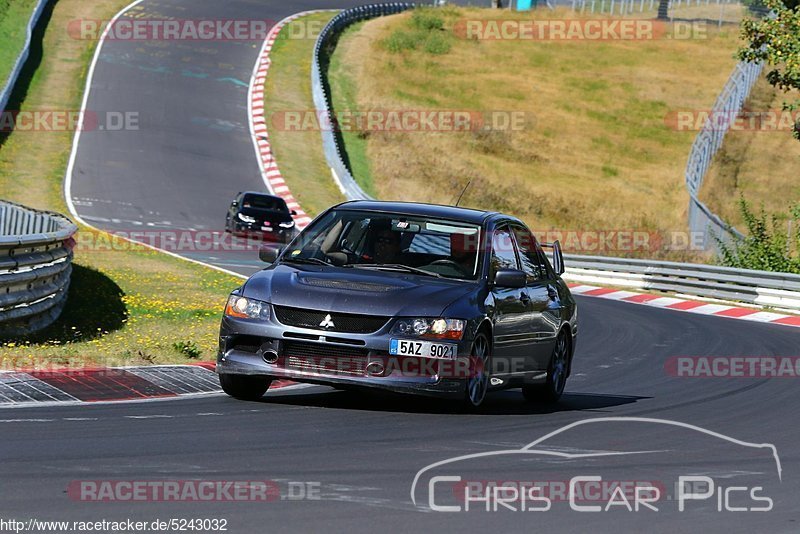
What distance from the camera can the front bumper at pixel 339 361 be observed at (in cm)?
977

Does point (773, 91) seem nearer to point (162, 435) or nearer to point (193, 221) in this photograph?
point (193, 221)

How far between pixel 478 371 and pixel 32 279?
5.86m

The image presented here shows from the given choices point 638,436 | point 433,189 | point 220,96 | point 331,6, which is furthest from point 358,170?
point 638,436

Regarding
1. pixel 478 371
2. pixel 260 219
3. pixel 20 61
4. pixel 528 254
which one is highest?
pixel 528 254

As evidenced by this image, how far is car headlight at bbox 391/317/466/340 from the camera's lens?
9820 millimetres

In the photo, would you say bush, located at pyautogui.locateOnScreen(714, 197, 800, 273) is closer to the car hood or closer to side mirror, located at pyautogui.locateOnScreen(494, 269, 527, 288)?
side mirror, located at pyautogui.locateOnScreen(494, 269, 527, 288)

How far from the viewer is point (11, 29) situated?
52.9 m

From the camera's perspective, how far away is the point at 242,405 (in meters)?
10.1

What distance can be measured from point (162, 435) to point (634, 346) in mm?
11071

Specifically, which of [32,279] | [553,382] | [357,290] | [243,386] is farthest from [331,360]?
[32,279]

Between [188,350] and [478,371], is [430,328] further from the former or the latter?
[188,350]

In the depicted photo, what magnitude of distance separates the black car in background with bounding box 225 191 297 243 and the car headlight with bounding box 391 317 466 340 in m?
24.2

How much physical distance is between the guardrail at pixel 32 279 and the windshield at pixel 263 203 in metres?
17.3

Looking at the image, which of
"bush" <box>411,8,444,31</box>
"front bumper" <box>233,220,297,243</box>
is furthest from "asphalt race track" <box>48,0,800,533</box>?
"bush" <box>411,8,444,31</box>
